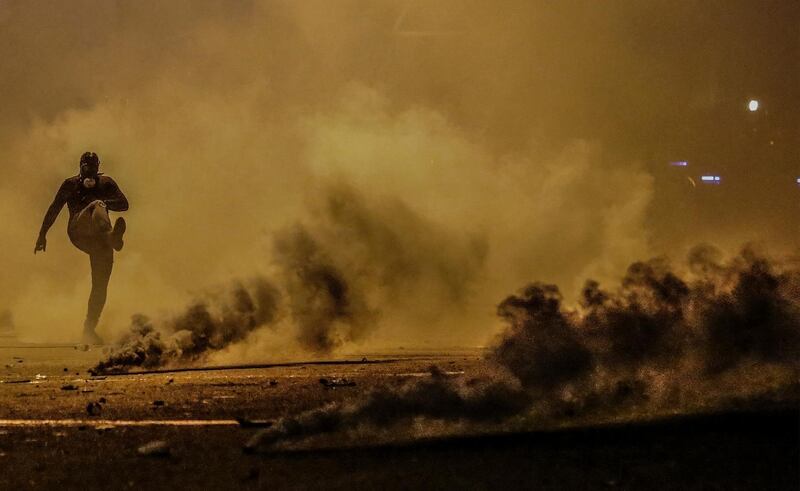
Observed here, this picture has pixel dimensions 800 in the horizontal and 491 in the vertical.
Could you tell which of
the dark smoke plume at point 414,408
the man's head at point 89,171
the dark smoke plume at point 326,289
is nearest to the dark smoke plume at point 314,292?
the dark smoke plume at point 326,289

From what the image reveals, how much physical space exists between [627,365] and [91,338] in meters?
14.4

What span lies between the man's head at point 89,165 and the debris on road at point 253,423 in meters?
11.2

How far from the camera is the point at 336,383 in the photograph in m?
11.4

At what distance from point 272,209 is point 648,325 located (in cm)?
1704

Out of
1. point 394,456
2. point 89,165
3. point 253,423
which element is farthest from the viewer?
point 89,165

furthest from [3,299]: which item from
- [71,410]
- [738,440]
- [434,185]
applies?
[738,440]

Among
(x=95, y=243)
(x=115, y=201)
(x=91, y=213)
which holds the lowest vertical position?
(x=95, y=243)

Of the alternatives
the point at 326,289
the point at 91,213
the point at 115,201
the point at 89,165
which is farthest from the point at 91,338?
the point at 326,289

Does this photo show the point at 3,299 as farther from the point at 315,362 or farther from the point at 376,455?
the point at 376,455

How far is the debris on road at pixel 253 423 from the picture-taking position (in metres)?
8.01

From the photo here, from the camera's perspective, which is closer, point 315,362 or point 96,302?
point 315,362

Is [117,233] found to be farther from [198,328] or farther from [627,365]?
[627,365]

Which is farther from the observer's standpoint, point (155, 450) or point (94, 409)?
point (94, 409)

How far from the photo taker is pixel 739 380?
774cm
